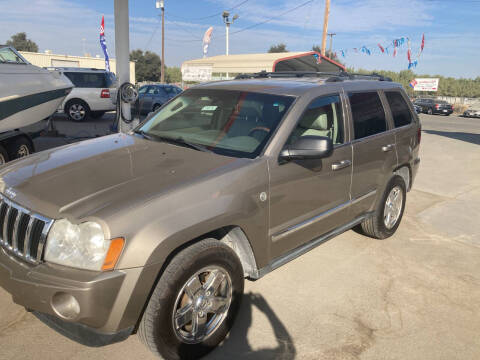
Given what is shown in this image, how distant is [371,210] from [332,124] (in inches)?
45.8

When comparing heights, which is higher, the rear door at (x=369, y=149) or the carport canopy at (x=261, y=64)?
the carport canopy at (x=261, y=64)

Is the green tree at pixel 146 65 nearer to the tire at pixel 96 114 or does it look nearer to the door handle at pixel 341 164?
the tire at pixel 96 114

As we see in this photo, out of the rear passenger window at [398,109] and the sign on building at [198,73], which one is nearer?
the rear passenger window at [398,109]

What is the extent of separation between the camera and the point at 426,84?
4525cm

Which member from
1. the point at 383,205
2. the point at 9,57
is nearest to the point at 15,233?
the point at 383,205

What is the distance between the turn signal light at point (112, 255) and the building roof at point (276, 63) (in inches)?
784

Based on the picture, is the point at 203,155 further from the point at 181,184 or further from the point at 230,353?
the point at 230,353

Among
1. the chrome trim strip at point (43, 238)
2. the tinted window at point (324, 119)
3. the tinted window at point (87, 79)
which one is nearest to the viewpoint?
the chrome trim strip at point (43, 238)

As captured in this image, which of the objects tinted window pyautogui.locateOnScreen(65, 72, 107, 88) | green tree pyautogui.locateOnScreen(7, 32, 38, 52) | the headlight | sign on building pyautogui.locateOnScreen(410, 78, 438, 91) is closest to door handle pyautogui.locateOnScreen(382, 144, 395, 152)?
the headlight

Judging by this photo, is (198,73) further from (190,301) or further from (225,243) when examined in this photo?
(190,301)

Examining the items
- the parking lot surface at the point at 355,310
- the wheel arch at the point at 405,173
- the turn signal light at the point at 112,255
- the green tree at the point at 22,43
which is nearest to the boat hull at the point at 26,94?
the parking lot surface at the point at 355,310

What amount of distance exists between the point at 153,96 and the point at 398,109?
14.4m

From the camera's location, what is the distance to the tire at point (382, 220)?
441 centimetres

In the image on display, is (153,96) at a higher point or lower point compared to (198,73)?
lower
